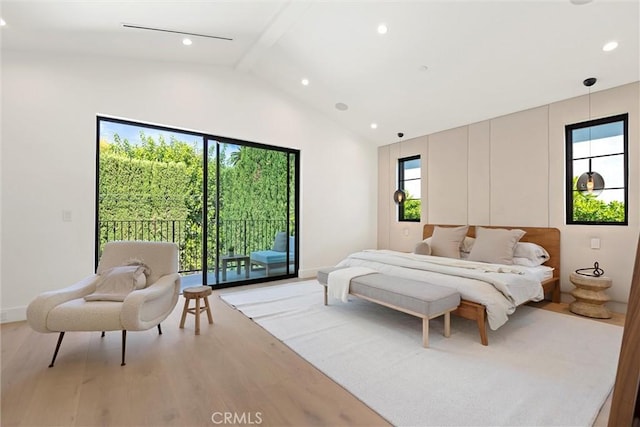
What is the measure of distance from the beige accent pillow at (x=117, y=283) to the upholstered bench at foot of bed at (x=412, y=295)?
2.20 meters

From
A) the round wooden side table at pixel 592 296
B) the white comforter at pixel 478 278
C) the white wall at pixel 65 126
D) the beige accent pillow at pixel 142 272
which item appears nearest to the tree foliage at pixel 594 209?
the round wooden side table at pixel 592 296

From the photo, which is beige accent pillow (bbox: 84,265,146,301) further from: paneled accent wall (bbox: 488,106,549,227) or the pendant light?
the pendant light

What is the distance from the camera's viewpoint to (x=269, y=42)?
160 inches

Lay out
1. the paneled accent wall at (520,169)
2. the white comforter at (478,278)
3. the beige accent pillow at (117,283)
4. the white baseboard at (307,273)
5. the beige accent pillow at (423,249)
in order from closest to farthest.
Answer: the beige accent pillow at (117,283) → the white comforter at (478,278) → the paneled accent wall at (520,169) → the beige accent pillow at (423,249) → the white baseboard at (307,273)

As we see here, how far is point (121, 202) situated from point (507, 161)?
19.8 feet

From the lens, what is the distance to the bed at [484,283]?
2846 mm

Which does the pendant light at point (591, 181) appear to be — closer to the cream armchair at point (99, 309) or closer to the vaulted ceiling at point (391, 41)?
the vaulted ceiling at point (391, 41)

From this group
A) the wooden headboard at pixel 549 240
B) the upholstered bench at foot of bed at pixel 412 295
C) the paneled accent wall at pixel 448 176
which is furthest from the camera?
the paneled accent wall at pixel 448 176

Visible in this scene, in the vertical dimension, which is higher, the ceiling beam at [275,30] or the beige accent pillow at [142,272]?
the ceiling beam at [275,30]

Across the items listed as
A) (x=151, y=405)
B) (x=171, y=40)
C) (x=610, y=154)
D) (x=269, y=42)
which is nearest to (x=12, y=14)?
(x=171, y=40)

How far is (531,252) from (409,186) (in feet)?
8.58

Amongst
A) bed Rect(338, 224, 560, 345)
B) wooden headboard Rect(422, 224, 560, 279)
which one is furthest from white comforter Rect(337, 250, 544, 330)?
wooden headboard Rect(422, 224, 560, 279)

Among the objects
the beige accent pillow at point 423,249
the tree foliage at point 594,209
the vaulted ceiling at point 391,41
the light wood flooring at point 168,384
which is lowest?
the light wood flooring at point 168,384

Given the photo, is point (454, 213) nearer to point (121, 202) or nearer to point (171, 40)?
point (171, 40)
